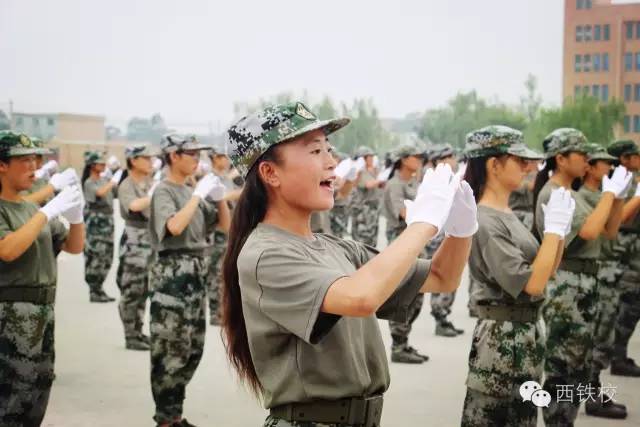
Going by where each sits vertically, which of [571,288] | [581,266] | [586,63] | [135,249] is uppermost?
[586,63]

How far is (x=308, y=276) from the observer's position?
7.44ft

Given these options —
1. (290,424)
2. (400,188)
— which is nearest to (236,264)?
(290,424)

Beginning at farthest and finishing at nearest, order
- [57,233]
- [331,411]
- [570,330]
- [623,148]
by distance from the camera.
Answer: [623,148] < [570,330] < [57,233] < [331,411]

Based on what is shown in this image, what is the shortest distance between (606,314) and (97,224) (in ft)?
24.7

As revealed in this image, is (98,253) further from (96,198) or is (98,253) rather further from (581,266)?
(581,266)

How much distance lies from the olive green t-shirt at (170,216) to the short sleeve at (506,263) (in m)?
2.54


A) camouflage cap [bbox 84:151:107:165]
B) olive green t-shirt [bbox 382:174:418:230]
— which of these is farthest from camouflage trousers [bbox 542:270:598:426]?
camouflage cap [bbox 84:151:107:165]

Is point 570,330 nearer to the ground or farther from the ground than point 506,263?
nearer to the ground

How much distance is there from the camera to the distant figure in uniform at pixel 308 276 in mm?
2227

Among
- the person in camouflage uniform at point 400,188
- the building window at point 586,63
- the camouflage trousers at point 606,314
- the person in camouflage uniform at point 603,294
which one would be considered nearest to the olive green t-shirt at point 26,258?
the person in camouflage uniform at point 603,294

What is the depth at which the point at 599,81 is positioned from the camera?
42250 mm

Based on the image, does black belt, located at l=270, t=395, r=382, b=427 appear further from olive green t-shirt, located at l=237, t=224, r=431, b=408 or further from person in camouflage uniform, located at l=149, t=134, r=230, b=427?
person in camouflage uniform, located at l=149, t=134, r=230, b=427

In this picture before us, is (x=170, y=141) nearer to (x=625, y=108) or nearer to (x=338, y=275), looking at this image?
(x=338, y=275)

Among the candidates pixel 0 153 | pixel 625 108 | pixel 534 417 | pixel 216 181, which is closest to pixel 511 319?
pixel 534 417
